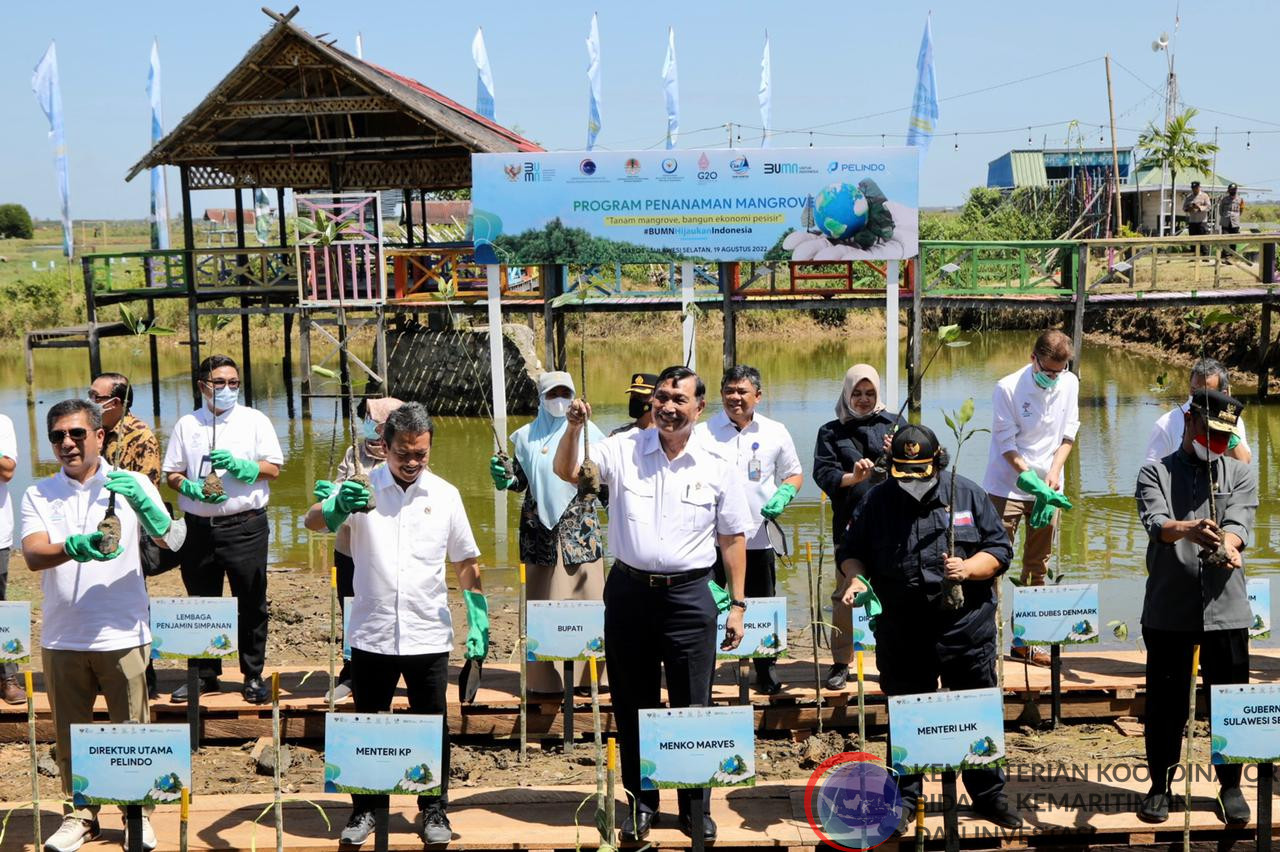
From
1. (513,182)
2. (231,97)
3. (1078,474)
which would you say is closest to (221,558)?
(513,182)

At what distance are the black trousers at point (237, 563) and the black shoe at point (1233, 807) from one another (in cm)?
422

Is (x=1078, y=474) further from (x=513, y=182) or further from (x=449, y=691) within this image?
(x=449, y=691)

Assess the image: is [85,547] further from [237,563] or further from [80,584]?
[237,563]

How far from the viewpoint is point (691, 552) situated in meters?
4.71

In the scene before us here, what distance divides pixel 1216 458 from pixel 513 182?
10.8m

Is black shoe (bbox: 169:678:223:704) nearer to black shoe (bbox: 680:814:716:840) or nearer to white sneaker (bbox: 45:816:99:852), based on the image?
white sneaker (bbox: 45:816:99:852)

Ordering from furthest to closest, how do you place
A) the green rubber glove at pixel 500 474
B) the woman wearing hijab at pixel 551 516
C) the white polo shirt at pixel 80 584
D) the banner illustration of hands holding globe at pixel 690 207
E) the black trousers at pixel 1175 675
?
the banner illustration of hands holding globe at pixel 690 207 < the woman wearing hijab at pixel 551 516 < the green rubber glove at pixel 500 474 < the black trousers at pixel 1175 675 < the white polo shirt at pixel 80 584

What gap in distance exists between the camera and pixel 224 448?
6.28 m

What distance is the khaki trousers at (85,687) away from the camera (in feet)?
15.8

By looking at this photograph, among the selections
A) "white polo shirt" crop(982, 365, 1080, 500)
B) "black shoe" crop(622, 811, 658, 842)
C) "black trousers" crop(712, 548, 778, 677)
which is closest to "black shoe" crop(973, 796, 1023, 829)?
"black shoe" crop(622, 811, 658, 842)

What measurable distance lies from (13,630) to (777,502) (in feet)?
11.4

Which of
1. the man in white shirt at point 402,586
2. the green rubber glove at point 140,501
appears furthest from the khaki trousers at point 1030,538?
the green rubber glove at point 140,501

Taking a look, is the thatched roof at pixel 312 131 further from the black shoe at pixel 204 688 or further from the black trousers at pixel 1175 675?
the black trousers at pixel 1175 675

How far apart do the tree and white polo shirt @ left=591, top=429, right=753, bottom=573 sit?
244 feet
